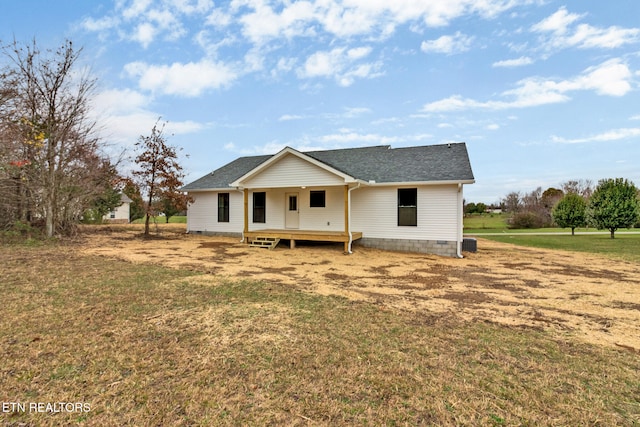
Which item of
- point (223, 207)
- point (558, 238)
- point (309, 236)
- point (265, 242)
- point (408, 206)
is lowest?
point (558, 238)

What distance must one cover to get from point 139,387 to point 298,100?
17.3 m

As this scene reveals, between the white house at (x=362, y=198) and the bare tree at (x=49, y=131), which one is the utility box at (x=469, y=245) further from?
the bare tree at (x=49, y=131)

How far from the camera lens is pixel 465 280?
7.07m

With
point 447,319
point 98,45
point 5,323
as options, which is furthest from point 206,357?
point 98,45

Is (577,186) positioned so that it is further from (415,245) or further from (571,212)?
(415,245)

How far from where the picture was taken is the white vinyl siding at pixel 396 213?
11.2 meters

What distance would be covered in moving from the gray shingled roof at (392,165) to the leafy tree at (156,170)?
1.41 metres

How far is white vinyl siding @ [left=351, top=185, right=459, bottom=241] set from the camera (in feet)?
36.8

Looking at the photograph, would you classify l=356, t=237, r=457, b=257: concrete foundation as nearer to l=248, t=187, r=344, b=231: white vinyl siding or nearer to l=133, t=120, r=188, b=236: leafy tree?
l=248, t=187, r=344, b=231: white vinyl siding

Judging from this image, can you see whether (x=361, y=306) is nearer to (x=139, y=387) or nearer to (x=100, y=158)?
(x=139, y=387)

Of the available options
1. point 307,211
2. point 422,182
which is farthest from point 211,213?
point 422,182

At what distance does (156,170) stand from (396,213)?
451 inches

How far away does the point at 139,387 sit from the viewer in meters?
2.44

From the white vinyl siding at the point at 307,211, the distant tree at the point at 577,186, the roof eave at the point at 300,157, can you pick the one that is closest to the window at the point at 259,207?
the white vinyl siding at the point at 307,211
